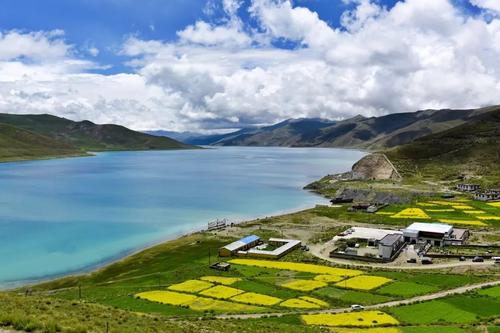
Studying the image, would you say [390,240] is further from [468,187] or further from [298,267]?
[468,187]

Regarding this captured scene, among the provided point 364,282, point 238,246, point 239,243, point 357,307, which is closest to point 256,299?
point 357,307

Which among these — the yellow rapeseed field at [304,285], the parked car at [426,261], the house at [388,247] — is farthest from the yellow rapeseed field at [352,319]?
the house at [388,247]

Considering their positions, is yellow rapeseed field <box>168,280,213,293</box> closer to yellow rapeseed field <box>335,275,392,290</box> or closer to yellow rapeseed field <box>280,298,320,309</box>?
yellow rapeseed field <box>280,298,320,309</box>

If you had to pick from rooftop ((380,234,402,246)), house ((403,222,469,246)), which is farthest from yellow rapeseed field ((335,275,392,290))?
house ((403,222,469,246))

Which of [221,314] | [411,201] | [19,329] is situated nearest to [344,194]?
[411,201]

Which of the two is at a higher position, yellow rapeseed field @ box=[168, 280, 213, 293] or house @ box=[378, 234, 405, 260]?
house @ box=[378, 234, 405, 260]

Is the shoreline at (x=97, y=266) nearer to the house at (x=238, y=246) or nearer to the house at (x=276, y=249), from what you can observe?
the house at (x=238, y=246)

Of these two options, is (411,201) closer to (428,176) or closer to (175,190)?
(428,176)
